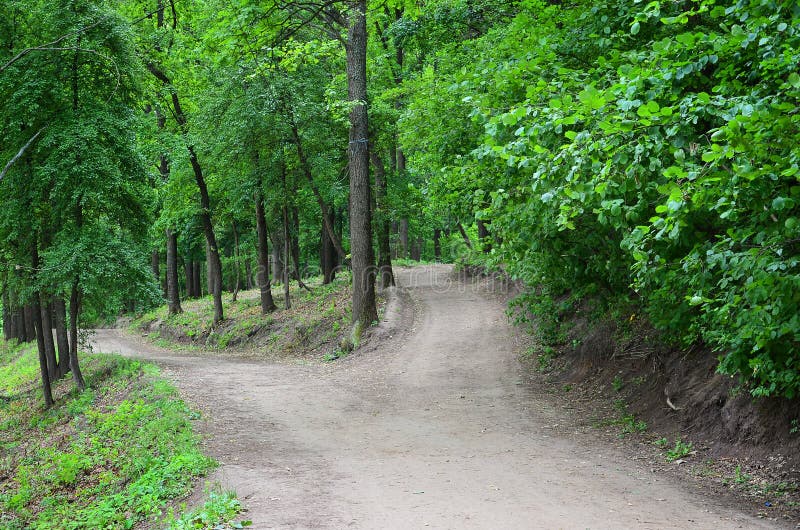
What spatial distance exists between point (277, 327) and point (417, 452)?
14.6m

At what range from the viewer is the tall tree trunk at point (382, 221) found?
68.6 feet

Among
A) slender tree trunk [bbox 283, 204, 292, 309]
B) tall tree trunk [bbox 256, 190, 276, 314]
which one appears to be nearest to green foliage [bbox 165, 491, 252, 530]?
slender tree trunk [bbox 283, 204, 292, 309]

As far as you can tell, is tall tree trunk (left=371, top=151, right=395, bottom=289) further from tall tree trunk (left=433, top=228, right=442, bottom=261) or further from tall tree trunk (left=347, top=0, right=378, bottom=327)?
tall tree trunk (left=433, top=228, right=442, bottom=261)

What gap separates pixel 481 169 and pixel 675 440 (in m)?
4.38

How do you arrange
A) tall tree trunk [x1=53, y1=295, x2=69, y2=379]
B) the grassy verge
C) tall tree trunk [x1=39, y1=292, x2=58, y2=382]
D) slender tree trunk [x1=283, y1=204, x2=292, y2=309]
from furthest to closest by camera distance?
slender tree trunk [x1=283, y1=204, x2=292, y2=309]
the grassy verge
tall tree trunk [x1=39, y1=292, x2=58, y2=382]
tall tree trunk [x1=53, y1=295, x2=69, y2=379]

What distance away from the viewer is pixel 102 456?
398 inches

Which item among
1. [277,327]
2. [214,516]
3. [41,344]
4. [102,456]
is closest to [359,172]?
[277,327]

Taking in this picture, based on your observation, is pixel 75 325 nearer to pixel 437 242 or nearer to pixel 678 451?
pixel 678 451

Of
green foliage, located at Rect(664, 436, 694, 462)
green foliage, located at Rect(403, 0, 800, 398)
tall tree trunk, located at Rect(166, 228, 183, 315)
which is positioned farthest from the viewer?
tall tree trunk, located at Rect(166, 228, 183, 315)

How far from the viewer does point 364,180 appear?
16734 mm

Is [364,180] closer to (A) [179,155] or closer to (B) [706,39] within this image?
(A) [179,155]

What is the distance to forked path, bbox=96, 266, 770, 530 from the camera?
5879 mm

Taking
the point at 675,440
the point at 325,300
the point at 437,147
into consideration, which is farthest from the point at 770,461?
the point at 325,300

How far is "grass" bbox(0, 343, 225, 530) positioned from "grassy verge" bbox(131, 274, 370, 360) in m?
4.62
